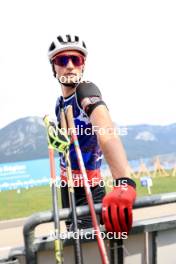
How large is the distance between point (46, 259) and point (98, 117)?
65cm

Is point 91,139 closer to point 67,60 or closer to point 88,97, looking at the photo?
point 88,97

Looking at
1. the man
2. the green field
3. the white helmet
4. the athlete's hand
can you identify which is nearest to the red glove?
the man

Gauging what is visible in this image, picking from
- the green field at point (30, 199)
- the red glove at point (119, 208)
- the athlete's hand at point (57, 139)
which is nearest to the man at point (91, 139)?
the red glove at point (119, 208)

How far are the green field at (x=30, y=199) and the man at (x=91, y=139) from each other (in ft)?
23.5

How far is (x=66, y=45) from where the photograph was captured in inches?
87.0

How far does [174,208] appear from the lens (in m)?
7.19

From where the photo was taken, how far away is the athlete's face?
7.11 feet

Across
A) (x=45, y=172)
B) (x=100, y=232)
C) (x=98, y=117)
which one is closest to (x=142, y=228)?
(x=100, y=232)

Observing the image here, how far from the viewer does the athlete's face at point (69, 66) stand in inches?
85.4

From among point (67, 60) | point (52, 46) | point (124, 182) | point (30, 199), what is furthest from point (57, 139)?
point (30, 199)

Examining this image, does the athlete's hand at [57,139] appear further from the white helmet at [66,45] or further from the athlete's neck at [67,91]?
the white helmet at [66,45]

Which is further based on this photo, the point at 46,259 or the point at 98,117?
the point at 98,117

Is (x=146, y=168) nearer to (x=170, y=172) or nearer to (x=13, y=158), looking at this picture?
(x=170, y=172)

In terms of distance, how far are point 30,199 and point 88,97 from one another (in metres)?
9.14
